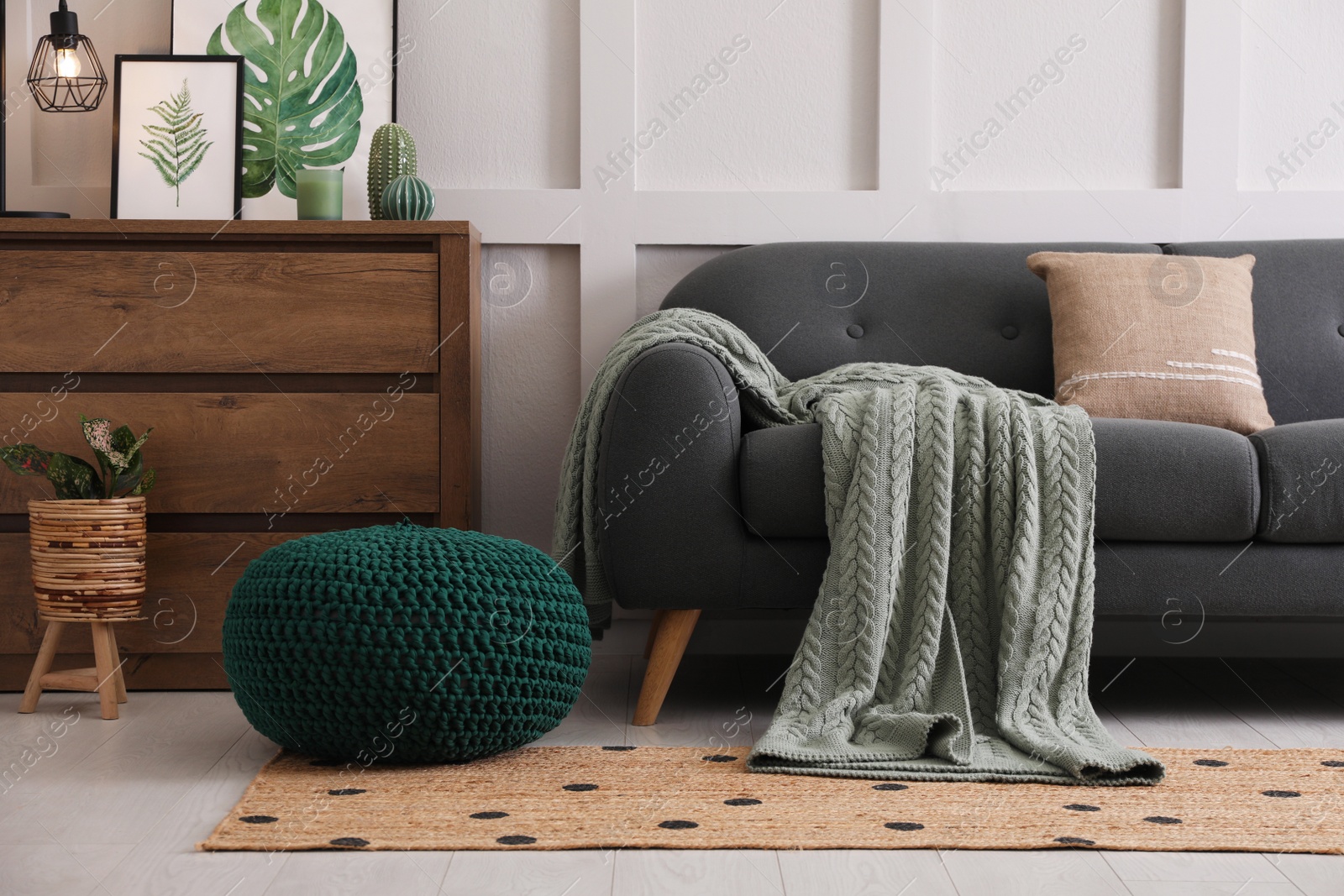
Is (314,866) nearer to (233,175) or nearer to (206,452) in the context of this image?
(206,452)

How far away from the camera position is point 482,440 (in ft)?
7.91

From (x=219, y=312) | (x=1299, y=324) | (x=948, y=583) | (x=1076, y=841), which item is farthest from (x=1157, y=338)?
(x=219, y=312)

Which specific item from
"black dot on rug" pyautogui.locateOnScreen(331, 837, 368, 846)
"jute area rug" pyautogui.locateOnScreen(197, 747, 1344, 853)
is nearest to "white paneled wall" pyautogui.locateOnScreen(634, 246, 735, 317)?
"jute area rug" pyautogui.locateOnScreen(197, 747, 1344, 853)

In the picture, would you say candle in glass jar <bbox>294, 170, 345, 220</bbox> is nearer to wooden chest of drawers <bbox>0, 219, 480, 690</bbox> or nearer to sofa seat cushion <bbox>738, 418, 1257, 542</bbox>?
wooden chest of drawers <bbox>0, 219, 480, 690</bbox>

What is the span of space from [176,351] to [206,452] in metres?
0.19

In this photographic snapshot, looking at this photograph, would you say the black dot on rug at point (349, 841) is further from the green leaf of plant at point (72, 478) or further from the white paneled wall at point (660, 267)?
the white paneled wall at point (660, 267)

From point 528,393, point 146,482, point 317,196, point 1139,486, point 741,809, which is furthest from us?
point 528,393

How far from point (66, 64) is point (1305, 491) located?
2.37 metres

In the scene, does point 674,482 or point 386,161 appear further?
point 386,161

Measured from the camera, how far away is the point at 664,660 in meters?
1.74

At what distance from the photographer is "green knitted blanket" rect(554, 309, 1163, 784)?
154 cm

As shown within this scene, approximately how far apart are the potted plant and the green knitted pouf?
1.40ft

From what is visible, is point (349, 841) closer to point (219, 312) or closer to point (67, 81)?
point (219, 312)

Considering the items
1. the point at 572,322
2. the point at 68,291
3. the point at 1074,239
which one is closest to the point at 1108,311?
the point at 1074,239
